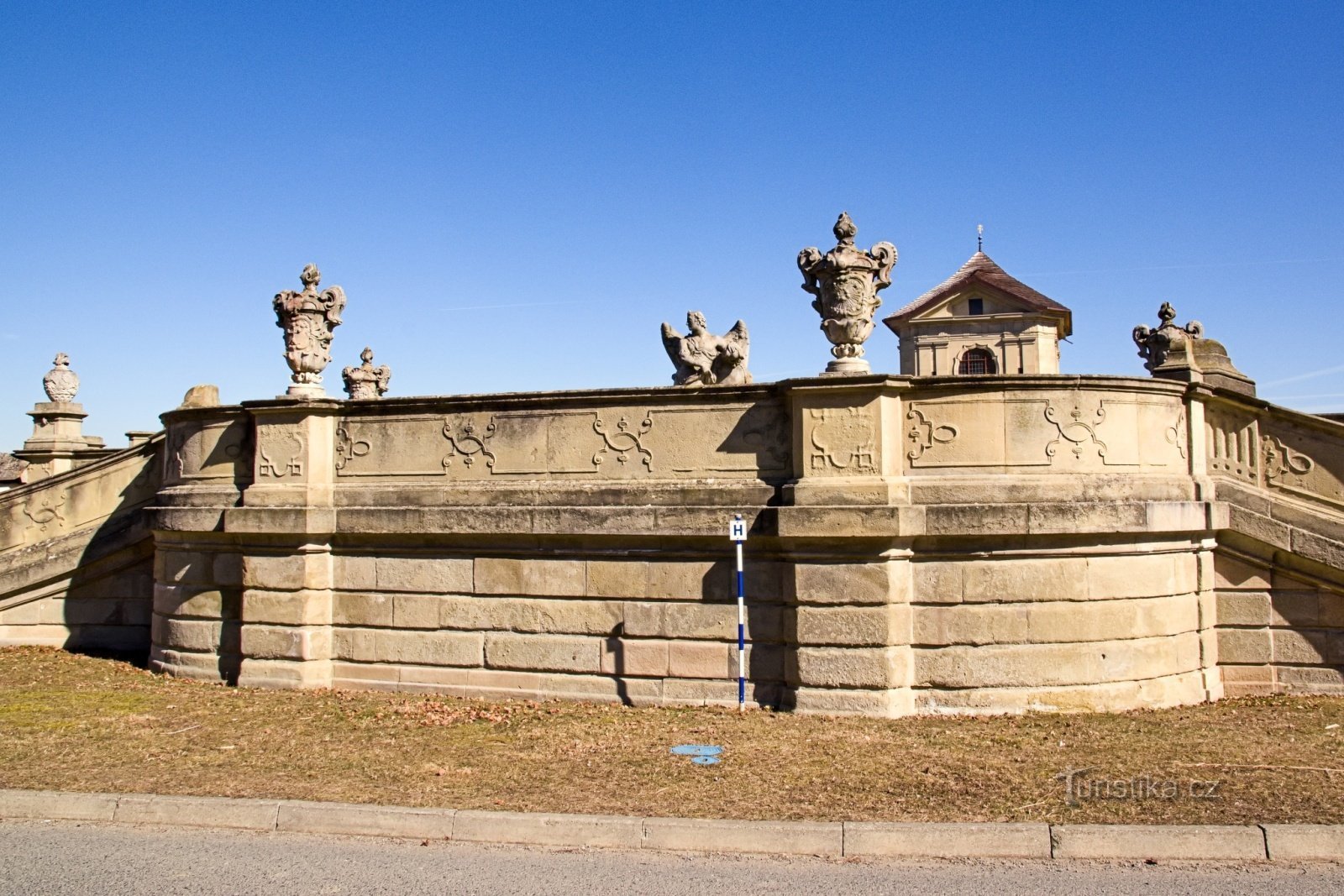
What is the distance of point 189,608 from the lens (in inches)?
499

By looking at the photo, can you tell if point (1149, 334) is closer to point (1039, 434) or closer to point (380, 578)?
point (1039, 434)

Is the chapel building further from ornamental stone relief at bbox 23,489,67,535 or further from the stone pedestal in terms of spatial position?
ornamental stone relief at bbox 23,489,67,535

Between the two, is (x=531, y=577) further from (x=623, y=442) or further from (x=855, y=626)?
(x=855, y=626)

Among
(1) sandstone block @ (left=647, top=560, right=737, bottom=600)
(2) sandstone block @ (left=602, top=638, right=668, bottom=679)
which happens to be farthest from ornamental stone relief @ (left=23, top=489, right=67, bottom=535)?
(1) sandstone block @ (left=647, top=560, right=737, bottom=600)

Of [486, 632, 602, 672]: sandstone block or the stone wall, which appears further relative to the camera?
the stone wall

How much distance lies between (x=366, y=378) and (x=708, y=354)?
11392 millimetres

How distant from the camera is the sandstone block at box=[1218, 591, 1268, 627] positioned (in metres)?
10.9

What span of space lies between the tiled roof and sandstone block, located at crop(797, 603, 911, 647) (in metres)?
45.7

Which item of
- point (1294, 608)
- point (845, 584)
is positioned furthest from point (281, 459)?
point (1294, 608)

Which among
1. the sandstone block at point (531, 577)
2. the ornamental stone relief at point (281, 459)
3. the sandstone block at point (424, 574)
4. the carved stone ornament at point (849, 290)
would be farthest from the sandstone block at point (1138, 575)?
the ornamental stone relief at point (281, 459)

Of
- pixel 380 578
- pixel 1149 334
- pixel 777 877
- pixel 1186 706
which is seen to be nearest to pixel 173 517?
pixel 380 578

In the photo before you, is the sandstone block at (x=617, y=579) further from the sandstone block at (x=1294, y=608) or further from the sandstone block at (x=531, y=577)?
the sandstone block at (x=1294, y=608)

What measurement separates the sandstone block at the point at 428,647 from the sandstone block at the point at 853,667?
3.48m

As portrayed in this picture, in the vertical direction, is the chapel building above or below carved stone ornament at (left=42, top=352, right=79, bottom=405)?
above
